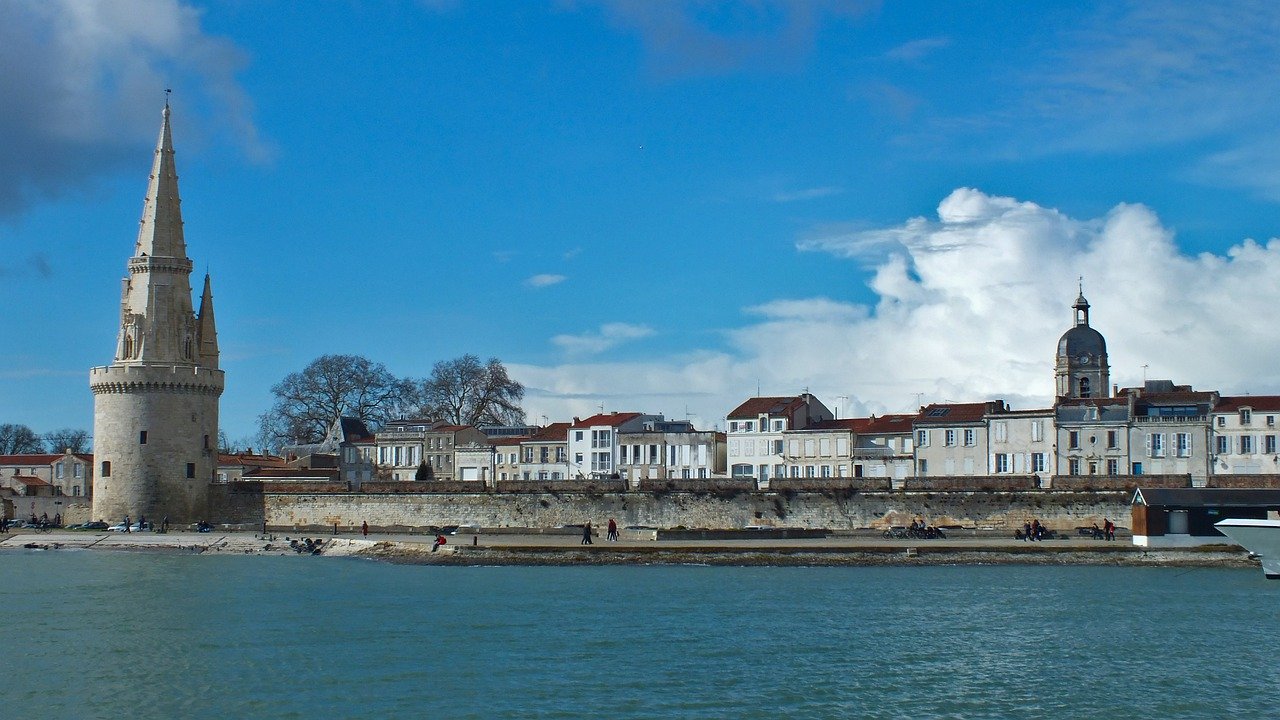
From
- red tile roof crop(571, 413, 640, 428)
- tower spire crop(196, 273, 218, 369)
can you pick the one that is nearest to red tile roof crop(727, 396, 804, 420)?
red tile roof crop(571, 413, 640, 428)

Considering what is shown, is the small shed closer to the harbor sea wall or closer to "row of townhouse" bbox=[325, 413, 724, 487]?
the harbor sea wall

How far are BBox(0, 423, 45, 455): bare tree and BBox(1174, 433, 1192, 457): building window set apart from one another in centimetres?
8265

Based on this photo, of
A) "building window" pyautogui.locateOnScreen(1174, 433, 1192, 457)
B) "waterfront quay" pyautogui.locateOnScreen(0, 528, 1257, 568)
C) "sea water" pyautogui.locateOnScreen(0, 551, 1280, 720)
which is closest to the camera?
"sea water" pyautogui.locateOnScreen(0, 551, 1280, 720)

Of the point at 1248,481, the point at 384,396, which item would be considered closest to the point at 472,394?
the point at 384,396

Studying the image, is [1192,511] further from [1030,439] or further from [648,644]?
[648,644]

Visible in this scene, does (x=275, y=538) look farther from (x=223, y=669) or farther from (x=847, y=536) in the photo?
(x=223, y=669)

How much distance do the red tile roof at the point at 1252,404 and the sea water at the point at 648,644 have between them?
15777mm

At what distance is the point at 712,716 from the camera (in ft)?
66.0

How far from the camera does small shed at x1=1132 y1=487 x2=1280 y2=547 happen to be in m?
43.2

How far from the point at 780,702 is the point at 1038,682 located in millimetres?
4704

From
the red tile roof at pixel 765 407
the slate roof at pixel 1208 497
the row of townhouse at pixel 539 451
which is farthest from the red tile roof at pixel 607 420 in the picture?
the slate roof at pixel 1208 497

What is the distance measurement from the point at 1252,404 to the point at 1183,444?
11.0ft

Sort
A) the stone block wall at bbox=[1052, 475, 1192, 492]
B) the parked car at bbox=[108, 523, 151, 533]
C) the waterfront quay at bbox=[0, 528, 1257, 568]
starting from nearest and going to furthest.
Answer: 1. the waterfront quay at bbox=[0, 528, 1257, 568]
2. the stone block wall at bbox=[1052, 475, 1192, 492]
3. the parked car at bbox=[108, 523, 151, 533]

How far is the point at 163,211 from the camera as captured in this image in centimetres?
5809
